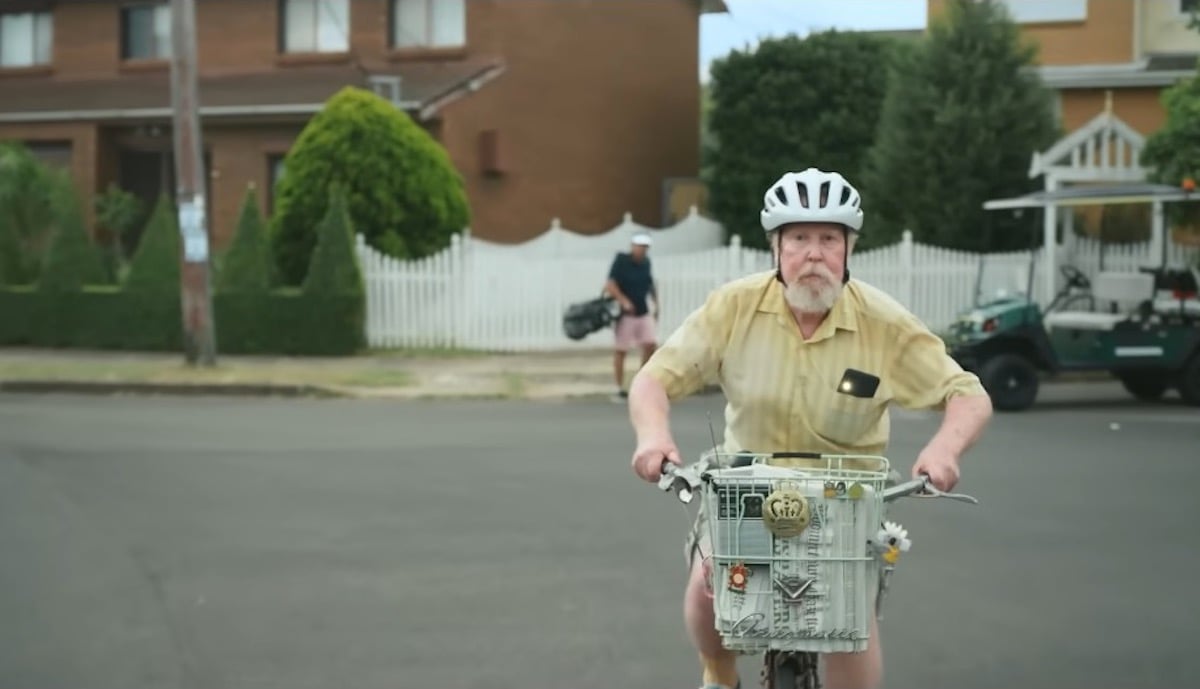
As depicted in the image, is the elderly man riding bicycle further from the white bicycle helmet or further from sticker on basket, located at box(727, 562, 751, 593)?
sticker on basket, located at box(727, 562, 751, 593)

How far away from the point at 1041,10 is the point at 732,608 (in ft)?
79.9

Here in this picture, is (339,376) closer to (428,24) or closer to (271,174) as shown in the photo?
(271,174)

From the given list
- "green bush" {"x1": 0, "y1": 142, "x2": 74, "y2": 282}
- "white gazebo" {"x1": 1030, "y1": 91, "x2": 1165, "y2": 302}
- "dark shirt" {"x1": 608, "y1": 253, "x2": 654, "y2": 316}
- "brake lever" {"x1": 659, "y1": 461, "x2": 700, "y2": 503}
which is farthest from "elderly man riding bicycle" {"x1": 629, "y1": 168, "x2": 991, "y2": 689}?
"green bush" {"x1": 0, "y1": 142, "x2": 74, "y2": 282}

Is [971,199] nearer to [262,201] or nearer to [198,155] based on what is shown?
[198,155]

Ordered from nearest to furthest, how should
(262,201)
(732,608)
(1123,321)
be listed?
1. (732,608)
2. (1123,321)
3. (262,201)

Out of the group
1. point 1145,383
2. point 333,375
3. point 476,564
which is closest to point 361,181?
point 333,375

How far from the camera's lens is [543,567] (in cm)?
812

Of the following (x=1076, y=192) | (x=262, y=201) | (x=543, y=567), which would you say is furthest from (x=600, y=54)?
(x=543, y=567)

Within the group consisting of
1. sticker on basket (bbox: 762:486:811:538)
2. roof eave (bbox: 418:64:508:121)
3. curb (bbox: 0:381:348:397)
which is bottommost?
curb (bbox: 0:381:348:397)

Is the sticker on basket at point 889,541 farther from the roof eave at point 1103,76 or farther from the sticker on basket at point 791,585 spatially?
the roof eave at point 1103,76

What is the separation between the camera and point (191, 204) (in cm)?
1905

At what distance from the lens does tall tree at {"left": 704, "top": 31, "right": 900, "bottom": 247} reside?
30.0 metres

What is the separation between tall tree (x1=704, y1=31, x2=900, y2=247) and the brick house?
2.11 m

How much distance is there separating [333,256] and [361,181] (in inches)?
63.6
